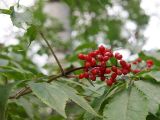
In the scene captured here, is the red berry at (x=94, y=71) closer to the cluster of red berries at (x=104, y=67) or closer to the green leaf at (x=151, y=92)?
the cluster of red berries at (x=104, y=67)

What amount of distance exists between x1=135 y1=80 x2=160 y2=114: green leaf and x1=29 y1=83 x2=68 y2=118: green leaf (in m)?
0.21

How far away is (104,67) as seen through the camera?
1.18 m

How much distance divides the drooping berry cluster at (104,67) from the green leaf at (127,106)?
10cm

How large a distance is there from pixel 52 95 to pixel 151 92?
27 cm

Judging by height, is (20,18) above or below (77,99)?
above

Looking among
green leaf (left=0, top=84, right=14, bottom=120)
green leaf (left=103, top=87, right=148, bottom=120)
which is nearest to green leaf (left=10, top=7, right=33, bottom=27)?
green leaf (left=0, top=84, right=14, bottom=120)

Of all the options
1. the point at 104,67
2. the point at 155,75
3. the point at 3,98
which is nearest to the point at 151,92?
the point at 155,75

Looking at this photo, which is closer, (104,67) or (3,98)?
(3,98)

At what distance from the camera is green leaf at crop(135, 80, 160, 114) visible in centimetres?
104

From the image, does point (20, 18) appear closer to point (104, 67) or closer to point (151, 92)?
point (104, 67)

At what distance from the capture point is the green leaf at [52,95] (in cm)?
93

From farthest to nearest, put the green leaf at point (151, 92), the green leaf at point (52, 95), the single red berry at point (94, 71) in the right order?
the single red berry at point (94, 71) → the green leaf at point (151, 92) → the green leaf at point (52, 95)

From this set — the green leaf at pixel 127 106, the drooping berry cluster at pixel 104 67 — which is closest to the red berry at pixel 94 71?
the drooping berry cluster at pixel 104 67

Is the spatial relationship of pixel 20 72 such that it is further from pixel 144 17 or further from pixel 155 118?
pixel 144 17
